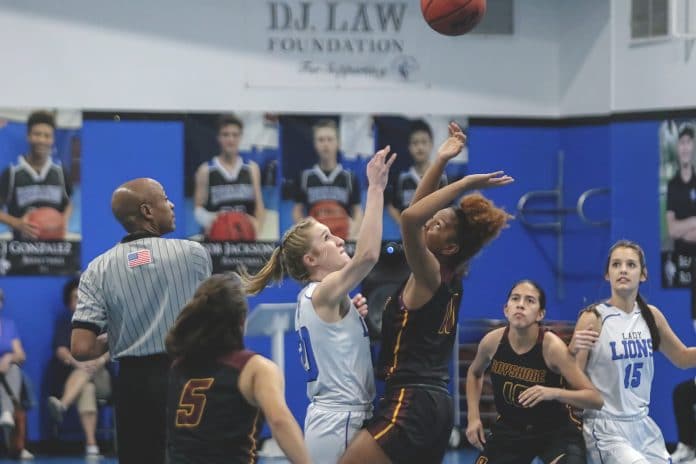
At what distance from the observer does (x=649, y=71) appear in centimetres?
1002

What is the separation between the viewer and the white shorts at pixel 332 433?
5.00 meters

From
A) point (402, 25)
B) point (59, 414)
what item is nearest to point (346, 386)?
point (59, 414)

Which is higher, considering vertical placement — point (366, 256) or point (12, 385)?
point (366, 256)

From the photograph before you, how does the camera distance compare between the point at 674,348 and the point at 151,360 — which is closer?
the point at 151,360

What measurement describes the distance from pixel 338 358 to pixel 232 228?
5.50m

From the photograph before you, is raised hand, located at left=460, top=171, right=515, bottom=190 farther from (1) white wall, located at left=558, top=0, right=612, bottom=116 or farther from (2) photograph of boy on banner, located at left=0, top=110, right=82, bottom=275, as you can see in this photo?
(2) photograph of boy on banner, located at left=0, top=110, right=82, bottom=275

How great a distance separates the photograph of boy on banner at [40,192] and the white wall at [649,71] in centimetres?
448

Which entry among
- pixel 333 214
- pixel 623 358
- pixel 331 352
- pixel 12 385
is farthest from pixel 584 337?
pixel 12 385

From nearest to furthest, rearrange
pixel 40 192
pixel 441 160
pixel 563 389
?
pixel 441 160 < pixel 563 389 < pixel 40 192

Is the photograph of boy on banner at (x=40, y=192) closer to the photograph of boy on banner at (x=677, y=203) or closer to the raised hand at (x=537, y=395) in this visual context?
the photograph of boy on banner at (x=677, y=203)

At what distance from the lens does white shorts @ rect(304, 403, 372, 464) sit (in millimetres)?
5004

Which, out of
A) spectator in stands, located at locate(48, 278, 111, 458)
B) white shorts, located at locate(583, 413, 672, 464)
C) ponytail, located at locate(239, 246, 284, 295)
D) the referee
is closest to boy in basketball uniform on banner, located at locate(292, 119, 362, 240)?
spectator in stands, located at locate(48, 278, 111, 458)

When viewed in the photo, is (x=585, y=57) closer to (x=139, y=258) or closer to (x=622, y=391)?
(x=622, y=391)

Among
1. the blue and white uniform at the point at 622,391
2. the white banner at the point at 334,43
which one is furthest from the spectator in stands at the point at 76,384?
the blue and white uniform at the point at 622,391
